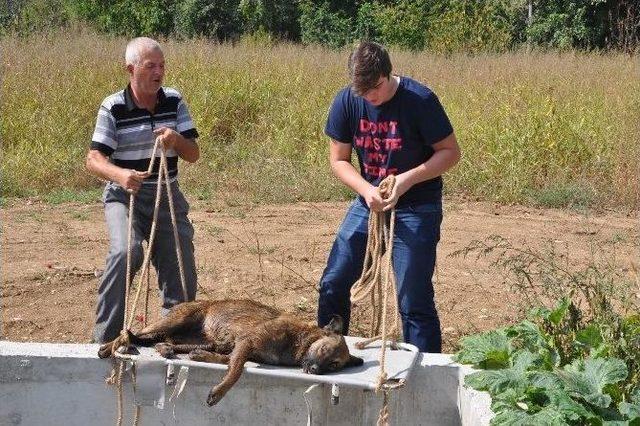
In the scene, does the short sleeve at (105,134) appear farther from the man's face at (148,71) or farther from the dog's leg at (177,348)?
the dog's leg at (177,348)

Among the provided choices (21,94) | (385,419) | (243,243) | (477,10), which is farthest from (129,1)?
(385,419)

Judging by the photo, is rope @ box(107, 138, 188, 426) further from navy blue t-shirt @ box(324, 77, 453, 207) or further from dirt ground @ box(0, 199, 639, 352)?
dirt ground @ box(0, 199, 639, 352)

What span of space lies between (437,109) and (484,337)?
1165 millimetres

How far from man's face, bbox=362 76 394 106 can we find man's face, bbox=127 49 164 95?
3.86 ft

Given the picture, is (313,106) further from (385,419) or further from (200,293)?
(385,419)

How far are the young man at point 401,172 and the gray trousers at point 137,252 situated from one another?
91 cm

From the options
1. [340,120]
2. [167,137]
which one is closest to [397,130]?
[340,120]

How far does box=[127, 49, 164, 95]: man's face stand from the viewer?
16.5ft

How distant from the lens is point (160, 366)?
13.7 ft

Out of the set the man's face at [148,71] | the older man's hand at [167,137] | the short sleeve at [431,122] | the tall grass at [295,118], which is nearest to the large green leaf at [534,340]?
the short sleeve at [431,122]

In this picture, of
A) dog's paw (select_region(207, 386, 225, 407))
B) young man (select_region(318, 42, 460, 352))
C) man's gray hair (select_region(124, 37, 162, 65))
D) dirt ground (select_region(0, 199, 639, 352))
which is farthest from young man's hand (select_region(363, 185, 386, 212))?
dirt ground (select_region(0, 199, 639, 352))

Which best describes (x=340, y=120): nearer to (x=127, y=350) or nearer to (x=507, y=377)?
(x=127, y=350)

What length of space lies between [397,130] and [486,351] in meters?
1.23

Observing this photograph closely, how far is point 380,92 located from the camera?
15.2 feet
